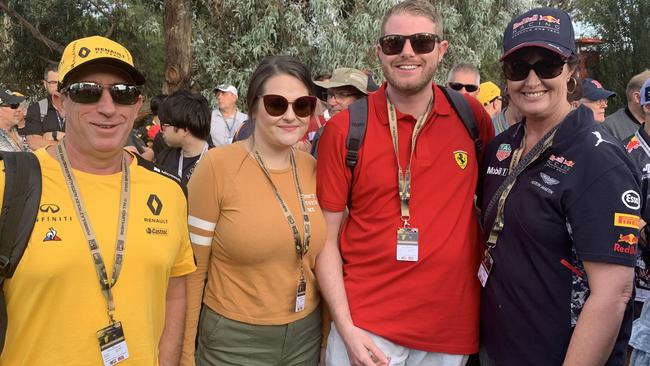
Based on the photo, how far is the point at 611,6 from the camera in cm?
2200

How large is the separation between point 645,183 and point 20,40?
2080cm

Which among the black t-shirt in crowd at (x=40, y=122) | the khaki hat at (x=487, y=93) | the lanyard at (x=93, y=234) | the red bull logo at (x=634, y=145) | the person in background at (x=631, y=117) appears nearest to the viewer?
the lanyard at (x=93, y=234)

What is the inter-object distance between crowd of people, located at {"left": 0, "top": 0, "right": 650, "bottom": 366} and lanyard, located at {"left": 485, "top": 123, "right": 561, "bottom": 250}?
11 millimetres

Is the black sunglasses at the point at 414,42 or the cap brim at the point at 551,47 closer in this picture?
the cap brim at the point at 551,47

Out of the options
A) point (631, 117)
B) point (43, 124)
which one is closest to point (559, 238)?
point (631, 117)

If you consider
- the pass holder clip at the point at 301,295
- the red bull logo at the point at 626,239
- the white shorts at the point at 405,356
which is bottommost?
the white shorts at the point at 405,356

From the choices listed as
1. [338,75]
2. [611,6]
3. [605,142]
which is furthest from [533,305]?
[611,6]

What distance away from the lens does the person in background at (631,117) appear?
6.13 metres

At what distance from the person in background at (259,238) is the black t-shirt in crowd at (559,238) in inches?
37.7

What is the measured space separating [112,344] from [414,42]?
6.59 feet

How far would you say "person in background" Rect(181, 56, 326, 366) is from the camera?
2676 millimetres

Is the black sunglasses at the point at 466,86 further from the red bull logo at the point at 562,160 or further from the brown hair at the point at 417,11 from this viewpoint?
the red bull logo at the point at 562,160

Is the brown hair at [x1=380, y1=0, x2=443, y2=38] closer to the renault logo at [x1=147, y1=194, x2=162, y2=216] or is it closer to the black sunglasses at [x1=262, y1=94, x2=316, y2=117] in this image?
the black sunglasses at [x1=262, y1=94, x2=316, y2=117]

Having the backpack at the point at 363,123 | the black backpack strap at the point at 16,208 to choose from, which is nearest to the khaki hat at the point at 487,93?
the backpack at the point at 363,123
